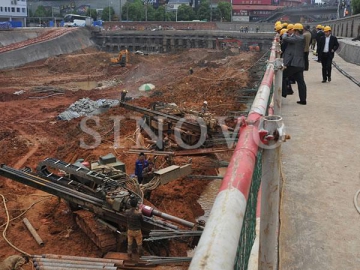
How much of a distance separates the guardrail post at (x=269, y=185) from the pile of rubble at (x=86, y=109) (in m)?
16.6

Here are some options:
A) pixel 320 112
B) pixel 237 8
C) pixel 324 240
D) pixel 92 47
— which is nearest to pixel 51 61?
pixel 92 47

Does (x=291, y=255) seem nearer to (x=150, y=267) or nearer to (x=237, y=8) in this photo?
(x=150, y=267)

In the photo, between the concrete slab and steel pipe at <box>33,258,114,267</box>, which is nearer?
the concrete slab

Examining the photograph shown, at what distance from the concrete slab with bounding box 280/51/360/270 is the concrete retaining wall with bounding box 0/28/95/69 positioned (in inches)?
1363

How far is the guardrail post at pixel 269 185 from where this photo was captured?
180 centimetres

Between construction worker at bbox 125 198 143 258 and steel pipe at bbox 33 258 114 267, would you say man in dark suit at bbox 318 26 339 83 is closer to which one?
construction worker at bbox 125 198 143 258

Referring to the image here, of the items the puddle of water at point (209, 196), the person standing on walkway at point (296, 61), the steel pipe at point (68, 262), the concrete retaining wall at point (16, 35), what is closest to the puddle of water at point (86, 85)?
the concrete retaining wall at point (16, 35)

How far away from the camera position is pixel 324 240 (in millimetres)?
3232

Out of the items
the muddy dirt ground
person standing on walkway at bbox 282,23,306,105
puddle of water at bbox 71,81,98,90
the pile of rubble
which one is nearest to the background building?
the muddy dirt ground

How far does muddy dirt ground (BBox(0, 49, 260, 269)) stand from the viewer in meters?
7.37

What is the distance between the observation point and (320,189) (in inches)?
166

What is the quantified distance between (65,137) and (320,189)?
12206 mm

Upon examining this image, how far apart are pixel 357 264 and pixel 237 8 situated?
112 meters

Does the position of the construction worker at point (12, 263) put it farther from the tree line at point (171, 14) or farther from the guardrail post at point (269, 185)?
the tree line at point (171, 14)
